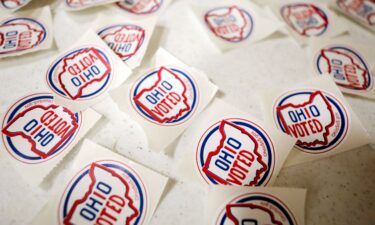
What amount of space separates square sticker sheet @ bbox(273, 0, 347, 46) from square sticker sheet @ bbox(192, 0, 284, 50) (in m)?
0.04

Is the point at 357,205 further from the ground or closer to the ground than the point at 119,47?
closer to the ground

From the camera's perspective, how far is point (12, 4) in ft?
2.16

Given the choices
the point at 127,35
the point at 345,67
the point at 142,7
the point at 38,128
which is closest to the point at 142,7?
the point at 142,7

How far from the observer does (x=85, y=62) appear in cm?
58

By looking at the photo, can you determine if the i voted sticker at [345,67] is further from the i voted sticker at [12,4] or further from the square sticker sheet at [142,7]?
Answer: the i voted sticker at [12,4]

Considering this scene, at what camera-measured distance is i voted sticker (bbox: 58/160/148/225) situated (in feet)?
1.44

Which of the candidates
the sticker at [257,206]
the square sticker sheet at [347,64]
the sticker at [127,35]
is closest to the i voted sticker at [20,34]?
the sticker at [127,35]

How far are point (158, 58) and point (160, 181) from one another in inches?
9.8

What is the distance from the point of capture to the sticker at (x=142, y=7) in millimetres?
665

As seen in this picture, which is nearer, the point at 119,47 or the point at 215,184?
the point at 215,184

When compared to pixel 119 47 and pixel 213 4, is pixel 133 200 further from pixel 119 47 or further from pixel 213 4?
pixel 213 4

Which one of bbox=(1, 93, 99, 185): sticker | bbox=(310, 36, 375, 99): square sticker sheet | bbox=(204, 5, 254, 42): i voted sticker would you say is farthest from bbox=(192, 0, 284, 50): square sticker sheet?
bbox=(1, 93, 99, 185): sticker

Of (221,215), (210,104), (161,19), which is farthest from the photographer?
(161,19)

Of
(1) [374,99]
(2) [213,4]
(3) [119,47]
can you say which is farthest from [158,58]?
(1) [374,99]
